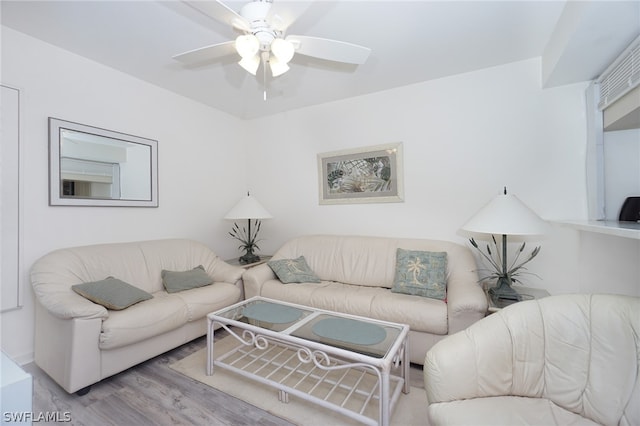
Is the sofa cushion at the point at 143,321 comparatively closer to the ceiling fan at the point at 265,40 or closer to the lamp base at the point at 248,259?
the lamp base at the point at 248,259

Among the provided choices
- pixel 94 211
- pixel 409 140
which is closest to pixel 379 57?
pixel 409 140

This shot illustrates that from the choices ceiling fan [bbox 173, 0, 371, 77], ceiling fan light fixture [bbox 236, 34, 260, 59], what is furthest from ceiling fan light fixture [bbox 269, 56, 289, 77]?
ceiling fan light fixture [bbox 236, 34, 260, 59]

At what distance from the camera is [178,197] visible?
321cm

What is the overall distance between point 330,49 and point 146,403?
8.08 ft

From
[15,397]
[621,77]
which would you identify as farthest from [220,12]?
[621,77]

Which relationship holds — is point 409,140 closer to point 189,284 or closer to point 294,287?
point 294,287

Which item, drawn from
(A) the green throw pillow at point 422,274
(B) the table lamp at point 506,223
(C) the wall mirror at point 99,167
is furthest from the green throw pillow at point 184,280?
(B) the table lamp at point 506,223

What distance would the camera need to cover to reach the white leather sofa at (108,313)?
1731 mm

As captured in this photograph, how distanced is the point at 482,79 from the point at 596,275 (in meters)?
1.91

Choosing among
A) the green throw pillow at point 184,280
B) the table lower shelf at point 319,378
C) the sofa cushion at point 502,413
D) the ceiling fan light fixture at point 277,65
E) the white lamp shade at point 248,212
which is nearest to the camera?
the sofa cushion at point 502,413

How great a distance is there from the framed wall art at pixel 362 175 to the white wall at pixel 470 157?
0.28 feet

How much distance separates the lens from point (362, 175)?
10.4ft

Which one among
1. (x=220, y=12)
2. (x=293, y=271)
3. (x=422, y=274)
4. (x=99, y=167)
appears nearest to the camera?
(x=220, y=12)

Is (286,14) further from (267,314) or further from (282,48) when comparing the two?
(267,314)
